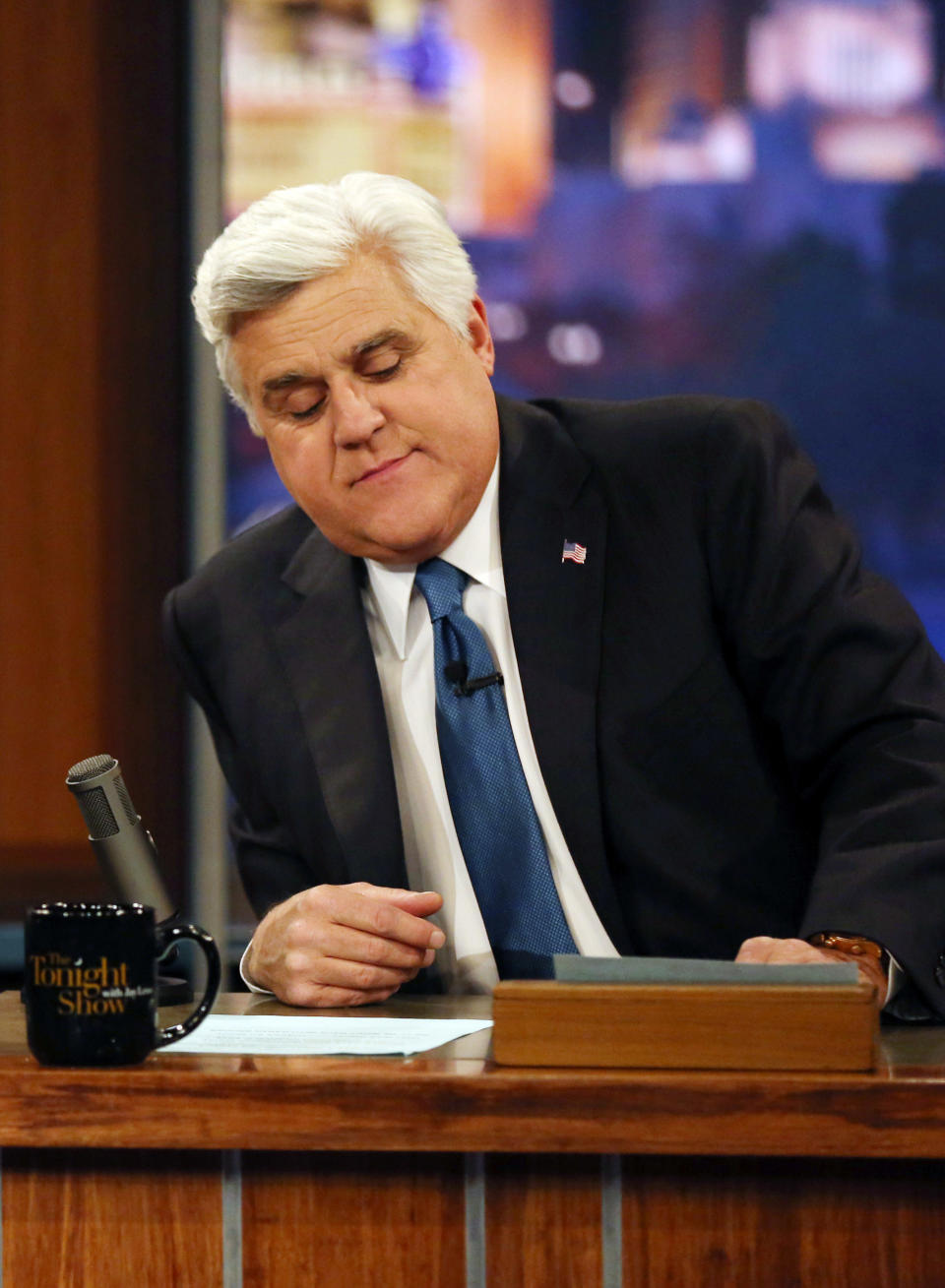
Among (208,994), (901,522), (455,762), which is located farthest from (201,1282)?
(901,522)

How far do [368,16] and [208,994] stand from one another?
8.59ft

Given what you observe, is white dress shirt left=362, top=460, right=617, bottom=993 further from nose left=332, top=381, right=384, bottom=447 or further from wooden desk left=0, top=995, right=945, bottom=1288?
wooden desk left=0, top=995, right=945, bottom=1288

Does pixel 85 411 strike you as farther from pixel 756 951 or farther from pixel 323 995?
pixel 756 951

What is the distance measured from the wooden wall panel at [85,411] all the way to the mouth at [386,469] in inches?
69.4

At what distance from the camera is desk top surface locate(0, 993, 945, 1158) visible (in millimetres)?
996

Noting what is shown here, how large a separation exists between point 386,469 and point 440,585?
151 millimetres

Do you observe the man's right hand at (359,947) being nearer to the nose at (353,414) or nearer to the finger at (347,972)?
the finger at (347,972)

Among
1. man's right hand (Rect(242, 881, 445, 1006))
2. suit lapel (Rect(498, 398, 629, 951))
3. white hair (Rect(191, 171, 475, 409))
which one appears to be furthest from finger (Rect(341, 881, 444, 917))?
white hair (Rect(191, 171, 475, 409))

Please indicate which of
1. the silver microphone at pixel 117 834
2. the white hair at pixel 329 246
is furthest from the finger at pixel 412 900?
the white hair at pixel 329 246

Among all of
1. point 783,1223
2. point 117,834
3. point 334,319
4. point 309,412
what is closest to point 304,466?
point 309,412

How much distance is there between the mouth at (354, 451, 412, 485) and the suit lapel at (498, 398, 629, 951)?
157mm

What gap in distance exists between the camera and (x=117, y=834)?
1390 mm

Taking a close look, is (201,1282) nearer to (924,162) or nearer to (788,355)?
(788,355)

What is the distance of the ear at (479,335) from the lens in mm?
1839
